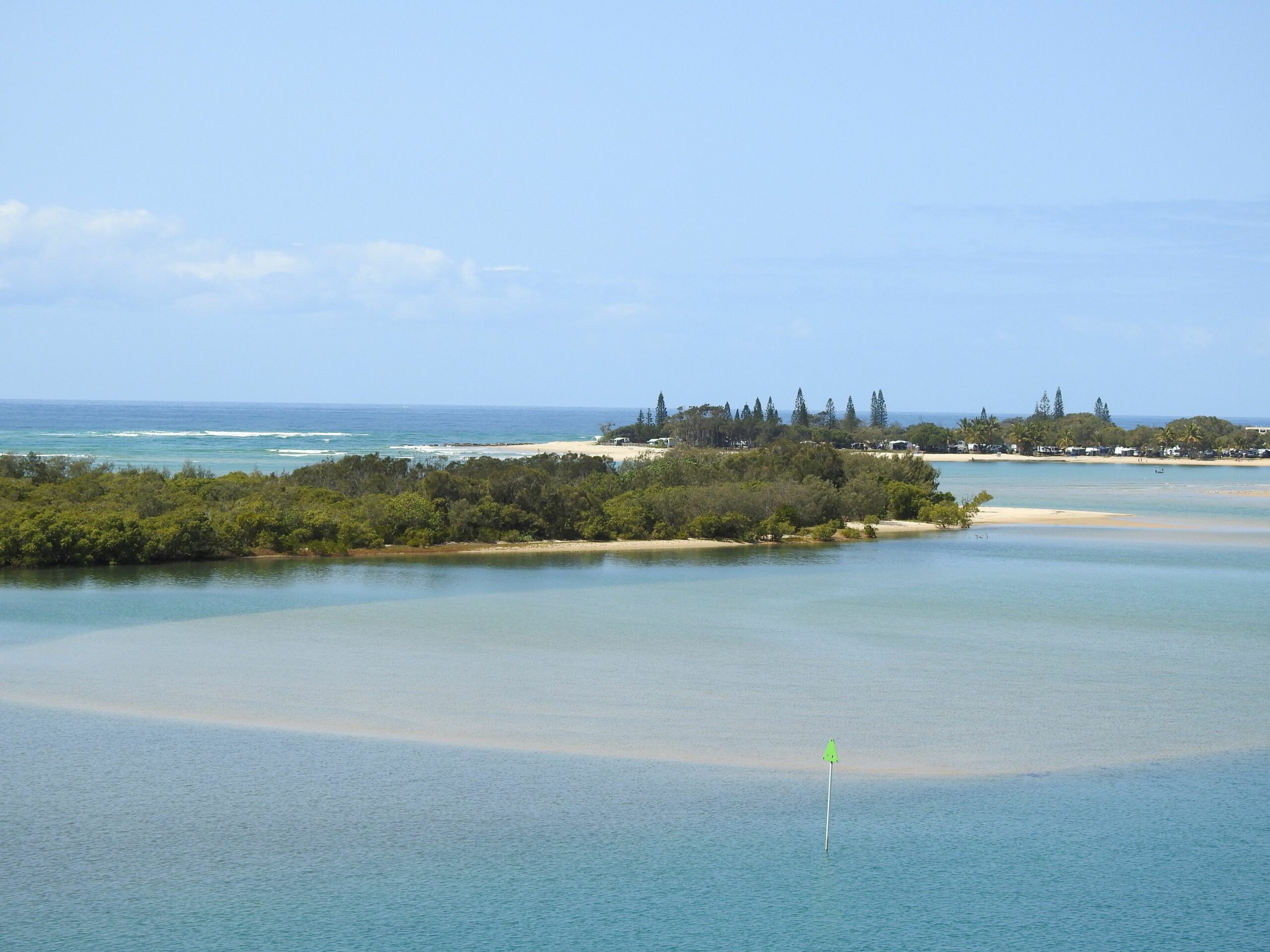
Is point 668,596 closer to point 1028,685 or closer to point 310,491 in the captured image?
point 1028,685

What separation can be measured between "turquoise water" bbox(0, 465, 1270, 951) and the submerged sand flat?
115 millimetres

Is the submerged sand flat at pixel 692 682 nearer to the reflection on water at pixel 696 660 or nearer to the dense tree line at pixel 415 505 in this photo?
the reflection on water at pixel 696 660

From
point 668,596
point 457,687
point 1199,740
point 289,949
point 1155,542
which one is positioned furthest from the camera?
point 1155,542

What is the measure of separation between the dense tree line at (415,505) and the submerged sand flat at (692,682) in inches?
445

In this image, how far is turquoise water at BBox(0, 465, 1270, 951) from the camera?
1327 cm

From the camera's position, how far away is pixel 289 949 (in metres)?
12.3

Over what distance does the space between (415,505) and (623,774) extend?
31.2 metres

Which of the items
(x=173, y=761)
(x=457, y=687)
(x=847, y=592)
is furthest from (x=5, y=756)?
(x=847, y=592)

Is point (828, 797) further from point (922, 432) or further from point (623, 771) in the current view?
point (922, 432)

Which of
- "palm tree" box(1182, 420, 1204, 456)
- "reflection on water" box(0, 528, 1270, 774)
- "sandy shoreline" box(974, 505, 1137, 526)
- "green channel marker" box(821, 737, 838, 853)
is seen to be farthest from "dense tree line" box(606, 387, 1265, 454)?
"green channel marker" box(821, 737, 838, 853)

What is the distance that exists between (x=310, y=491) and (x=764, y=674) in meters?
28.7

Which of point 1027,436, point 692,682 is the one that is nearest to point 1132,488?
point 1027,436

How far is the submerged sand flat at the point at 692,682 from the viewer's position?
20.2 m

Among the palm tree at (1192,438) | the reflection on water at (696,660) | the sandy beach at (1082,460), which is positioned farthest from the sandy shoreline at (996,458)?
the reflection on water at (696,660)
